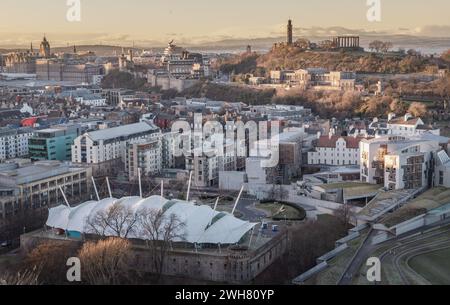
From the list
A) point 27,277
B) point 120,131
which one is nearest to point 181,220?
point 27,277

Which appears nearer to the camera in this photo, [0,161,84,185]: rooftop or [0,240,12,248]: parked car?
[0,240,12,248]: parked car

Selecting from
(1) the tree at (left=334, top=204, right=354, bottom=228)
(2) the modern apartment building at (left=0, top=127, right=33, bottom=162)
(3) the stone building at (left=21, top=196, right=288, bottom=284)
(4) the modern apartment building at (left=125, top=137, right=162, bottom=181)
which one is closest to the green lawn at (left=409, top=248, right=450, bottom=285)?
(3) the stone building at (left=21, top=196, right=288, bottom=284)

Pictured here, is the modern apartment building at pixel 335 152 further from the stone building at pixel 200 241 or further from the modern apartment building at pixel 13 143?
the modern apartment building at pixel 13 143

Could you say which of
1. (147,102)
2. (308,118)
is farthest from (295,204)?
(147,102)

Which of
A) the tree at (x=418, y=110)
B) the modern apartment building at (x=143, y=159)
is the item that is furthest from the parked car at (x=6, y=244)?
the tree at (x=418, y=110)

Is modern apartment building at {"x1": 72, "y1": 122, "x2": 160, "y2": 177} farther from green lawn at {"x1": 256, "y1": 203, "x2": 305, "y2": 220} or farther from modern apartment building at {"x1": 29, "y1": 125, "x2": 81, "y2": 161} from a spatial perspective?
green lawn at {"x1": 256, "y1": 203, "x2": 305, "y2": 220}

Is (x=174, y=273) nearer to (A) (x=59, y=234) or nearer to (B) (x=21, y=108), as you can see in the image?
(A) (x=59, y=234)
